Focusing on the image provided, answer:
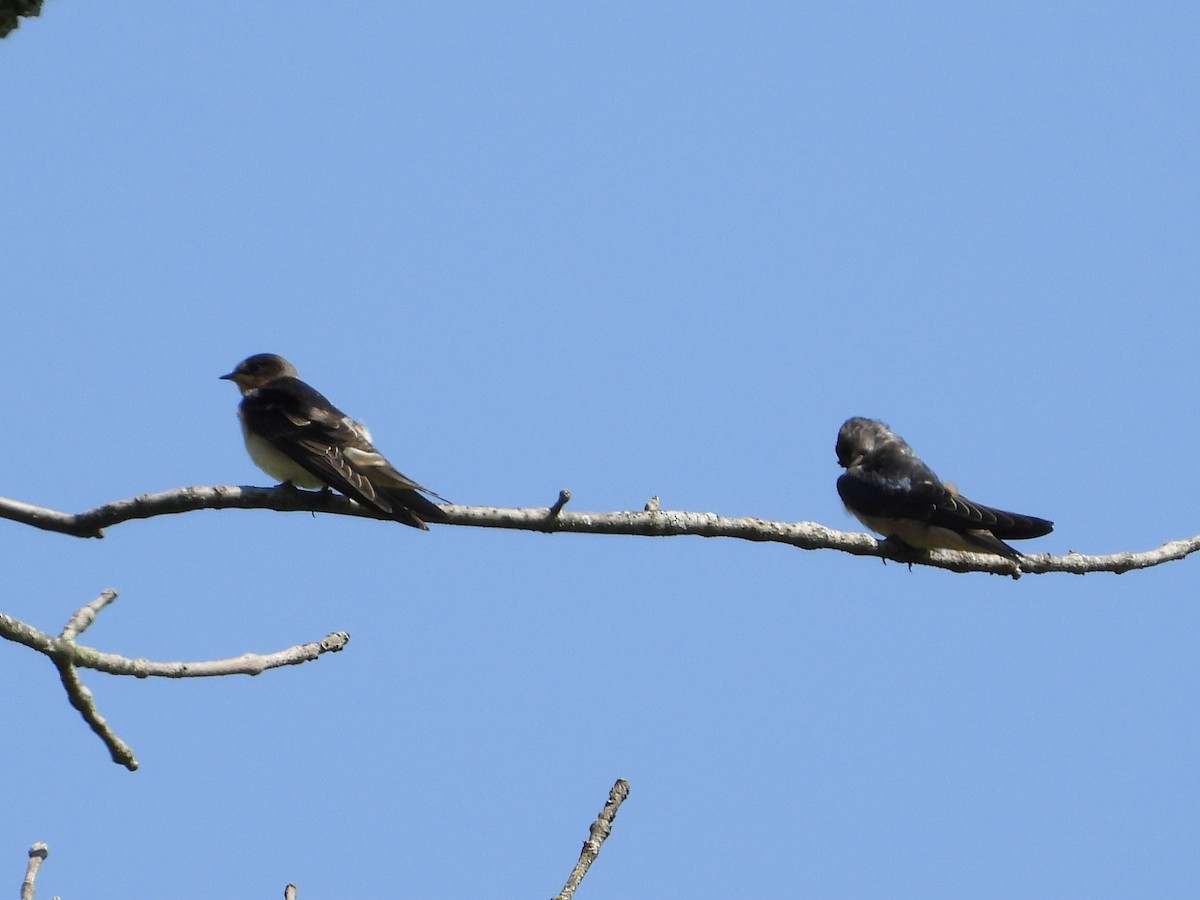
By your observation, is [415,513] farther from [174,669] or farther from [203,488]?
[174,669]

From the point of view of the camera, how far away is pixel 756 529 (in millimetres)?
5168

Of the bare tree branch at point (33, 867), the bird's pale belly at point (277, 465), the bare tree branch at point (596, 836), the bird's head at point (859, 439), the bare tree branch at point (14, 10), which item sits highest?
the bird's head at point (859, 439)

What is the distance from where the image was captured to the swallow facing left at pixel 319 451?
606 centimetres

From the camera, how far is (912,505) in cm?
800

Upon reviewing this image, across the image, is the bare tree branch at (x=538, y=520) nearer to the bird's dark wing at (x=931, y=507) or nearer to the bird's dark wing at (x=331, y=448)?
the bird's dark wing at (x=331, y=448)

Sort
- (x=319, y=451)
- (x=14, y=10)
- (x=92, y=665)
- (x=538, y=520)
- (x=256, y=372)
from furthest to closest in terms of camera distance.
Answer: (x=256, y=372) < (x=319, y=451) < (x=538, y=520) < (x=92, y=665) < (x=14, y=10)

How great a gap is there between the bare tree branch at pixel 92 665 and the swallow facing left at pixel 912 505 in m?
4.26

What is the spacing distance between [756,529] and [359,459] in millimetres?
2120

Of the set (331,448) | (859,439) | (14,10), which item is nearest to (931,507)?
(859,439)

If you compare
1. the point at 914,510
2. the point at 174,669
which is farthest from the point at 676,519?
the point at 914,510

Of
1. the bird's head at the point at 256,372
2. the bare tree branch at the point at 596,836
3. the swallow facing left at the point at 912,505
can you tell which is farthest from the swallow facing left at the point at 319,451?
A: the swallow facing left at the point at 912,505

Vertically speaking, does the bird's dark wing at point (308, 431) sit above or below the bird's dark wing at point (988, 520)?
below

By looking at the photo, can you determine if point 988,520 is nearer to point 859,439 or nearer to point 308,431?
point 859,439

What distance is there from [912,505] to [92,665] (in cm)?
537
